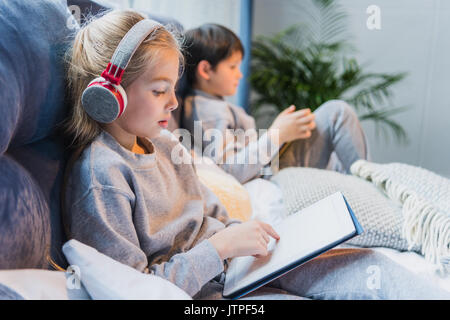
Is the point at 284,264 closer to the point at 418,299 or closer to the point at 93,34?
the point at 418,299

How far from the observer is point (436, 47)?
266 cm

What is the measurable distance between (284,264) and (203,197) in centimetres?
31

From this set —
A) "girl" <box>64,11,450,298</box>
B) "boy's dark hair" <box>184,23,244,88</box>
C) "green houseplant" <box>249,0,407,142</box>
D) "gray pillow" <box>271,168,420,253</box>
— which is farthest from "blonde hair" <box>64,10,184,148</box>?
"green houseplant" <box>249,0,407,142</box>

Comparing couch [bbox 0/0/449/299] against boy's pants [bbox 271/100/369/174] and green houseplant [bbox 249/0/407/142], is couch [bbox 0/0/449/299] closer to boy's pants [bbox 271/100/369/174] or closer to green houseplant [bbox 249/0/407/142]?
boy's pants [bbox 271/100/369/174]

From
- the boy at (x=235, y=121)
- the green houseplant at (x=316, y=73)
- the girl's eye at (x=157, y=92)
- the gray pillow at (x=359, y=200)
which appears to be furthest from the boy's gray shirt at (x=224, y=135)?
the green houseplant at (x=316, y=73)

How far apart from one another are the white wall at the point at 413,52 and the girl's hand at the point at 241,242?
7.51 feet

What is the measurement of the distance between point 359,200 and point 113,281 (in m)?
0.65

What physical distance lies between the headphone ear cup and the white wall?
2285 mm

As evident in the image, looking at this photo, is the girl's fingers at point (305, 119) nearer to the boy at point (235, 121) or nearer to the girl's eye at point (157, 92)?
the boy at point (235, 121)

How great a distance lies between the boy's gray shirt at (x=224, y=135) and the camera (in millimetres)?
1272

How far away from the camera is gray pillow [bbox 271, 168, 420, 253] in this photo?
886mm

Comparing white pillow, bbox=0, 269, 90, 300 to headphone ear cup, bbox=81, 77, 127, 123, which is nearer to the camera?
white pillow, bbox=0, 269, 90, 300

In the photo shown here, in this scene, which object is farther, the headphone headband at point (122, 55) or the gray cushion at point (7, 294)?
the headphone headband at point (122, 55)
